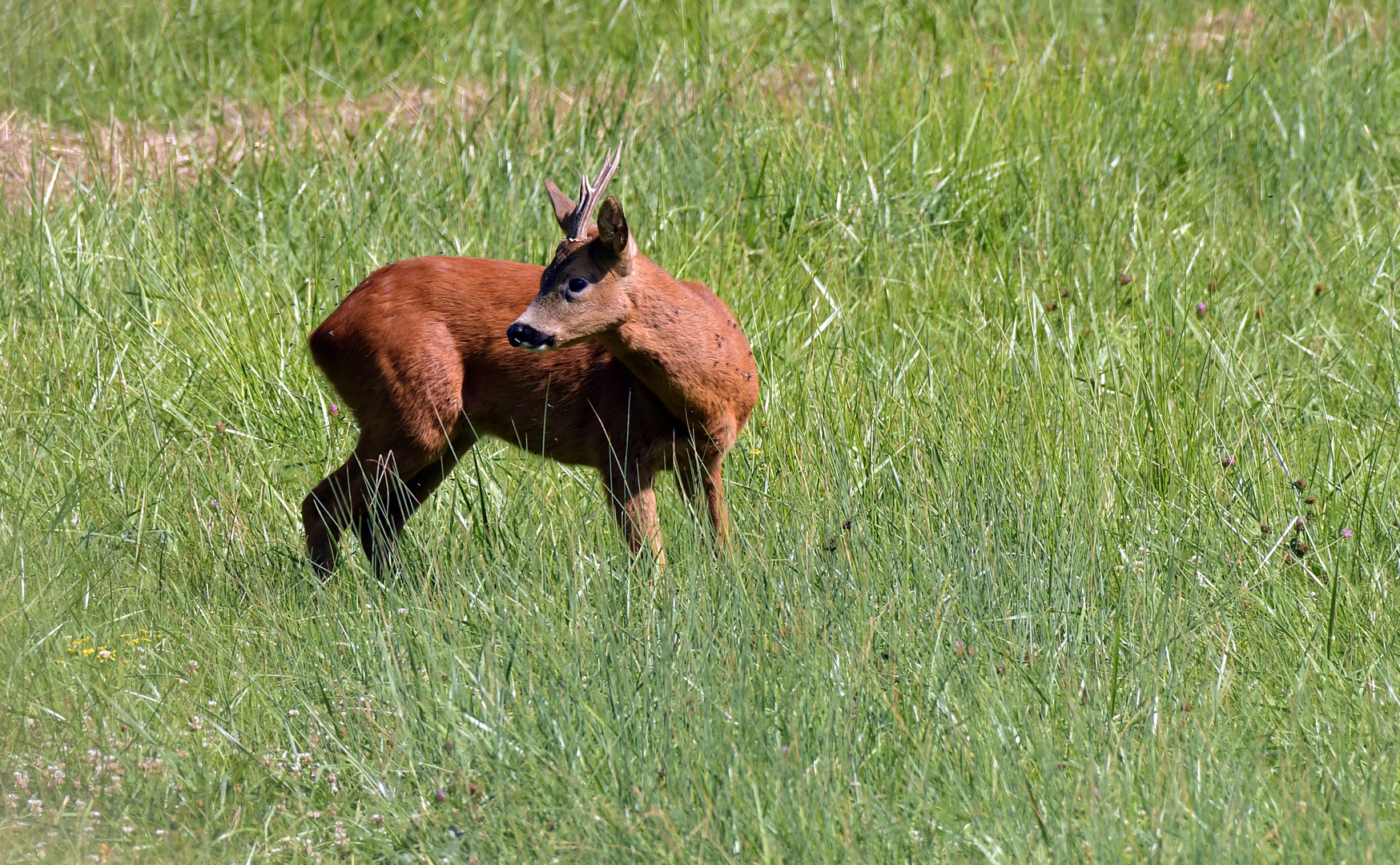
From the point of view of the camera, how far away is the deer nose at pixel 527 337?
3.93 meters

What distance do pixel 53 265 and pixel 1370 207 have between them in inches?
229

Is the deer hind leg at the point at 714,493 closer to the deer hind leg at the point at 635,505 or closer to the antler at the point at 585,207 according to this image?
the deer hind leg at the point at 635,505

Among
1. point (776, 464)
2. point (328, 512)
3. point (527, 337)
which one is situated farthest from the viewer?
point (776, 464)

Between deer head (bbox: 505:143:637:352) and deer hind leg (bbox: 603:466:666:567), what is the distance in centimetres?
49

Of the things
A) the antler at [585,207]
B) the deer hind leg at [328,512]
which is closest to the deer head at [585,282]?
the antler at [585,207]

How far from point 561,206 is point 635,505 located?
35.0 inches

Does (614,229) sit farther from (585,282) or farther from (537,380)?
(537,380)

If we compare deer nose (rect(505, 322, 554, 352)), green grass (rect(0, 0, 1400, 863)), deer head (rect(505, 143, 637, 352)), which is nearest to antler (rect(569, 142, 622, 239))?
deer head (rect(505, 143, 637, 352))

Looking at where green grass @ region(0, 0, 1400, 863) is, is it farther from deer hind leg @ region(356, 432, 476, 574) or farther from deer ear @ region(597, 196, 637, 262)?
deer ear @ region(597, 196, 637, 262)

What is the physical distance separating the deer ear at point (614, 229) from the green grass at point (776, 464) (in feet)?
2.57

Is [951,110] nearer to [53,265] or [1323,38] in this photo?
[1323,38]

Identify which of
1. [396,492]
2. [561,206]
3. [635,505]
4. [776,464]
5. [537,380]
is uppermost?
[561,206]

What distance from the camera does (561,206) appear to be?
4.40 m

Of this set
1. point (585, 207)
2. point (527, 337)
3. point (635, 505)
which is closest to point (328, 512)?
point (635, 505)
